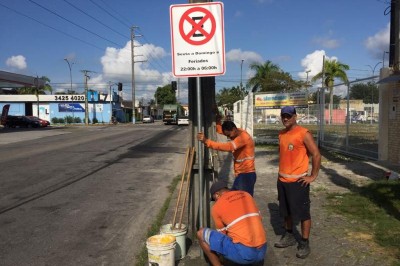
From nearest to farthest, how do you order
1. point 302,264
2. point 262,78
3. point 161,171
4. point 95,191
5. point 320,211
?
1. point 302,264
2. point 320,211
3. point 95,191
4. point 161,171
5. point 262,78

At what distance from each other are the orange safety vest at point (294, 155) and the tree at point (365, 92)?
956 cm

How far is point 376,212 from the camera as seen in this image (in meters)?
6.91

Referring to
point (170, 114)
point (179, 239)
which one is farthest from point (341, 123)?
point (170, 114)

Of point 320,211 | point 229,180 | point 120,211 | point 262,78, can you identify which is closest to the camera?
point 320,211

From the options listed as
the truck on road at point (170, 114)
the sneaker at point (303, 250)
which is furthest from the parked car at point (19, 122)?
the sneaker at point (303, 250)

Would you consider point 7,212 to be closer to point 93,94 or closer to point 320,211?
point 320,211

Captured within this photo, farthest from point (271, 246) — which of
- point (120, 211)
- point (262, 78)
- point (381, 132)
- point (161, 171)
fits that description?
point (262, 78)

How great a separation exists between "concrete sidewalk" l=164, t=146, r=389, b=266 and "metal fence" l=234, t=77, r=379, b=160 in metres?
2.81

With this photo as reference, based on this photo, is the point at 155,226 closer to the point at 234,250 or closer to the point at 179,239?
the point at 179,239

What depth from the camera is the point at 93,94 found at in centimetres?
7212

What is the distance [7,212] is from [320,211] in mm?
5364

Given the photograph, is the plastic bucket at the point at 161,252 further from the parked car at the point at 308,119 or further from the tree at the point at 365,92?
the parked car at the point at 308,119

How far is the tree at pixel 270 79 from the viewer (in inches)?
2057

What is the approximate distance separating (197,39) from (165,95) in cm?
12527
